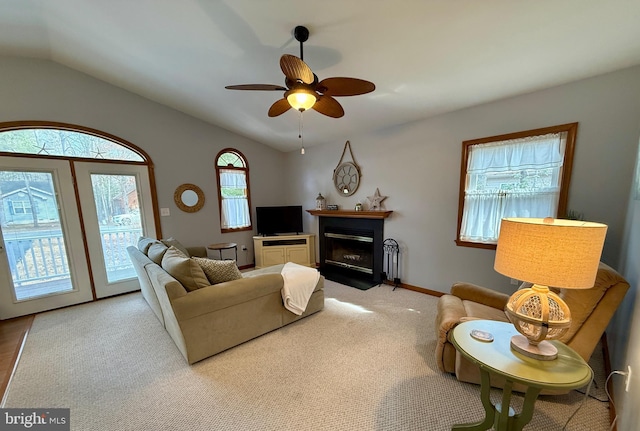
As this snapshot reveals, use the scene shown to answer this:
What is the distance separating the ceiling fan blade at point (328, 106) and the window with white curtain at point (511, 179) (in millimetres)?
1848

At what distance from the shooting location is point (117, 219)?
3568 millimetres

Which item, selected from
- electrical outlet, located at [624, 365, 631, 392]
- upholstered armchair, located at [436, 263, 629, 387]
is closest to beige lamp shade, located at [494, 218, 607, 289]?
upholstered armchair, located at [436, 263, 629, 387]

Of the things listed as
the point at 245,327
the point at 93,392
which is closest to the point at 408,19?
the point at 245,327

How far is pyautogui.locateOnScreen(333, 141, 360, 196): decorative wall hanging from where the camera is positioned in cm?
411

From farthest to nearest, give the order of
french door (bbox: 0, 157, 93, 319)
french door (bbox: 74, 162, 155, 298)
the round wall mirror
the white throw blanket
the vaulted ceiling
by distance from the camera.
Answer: the round wall mirror
french door (bbox: 74, 162, 155, 298)
french door (bbox: 0, 157, 93, 319)
the white throw blanket
the vaulted ceiling

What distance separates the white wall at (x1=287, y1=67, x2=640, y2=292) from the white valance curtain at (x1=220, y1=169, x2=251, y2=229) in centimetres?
140

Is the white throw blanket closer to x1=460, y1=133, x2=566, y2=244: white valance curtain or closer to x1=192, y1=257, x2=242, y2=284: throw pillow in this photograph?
x1=192, y1=257, x2=242, y2=284: throw pillow

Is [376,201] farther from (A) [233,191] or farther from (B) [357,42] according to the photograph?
Result: (A) [233,191]

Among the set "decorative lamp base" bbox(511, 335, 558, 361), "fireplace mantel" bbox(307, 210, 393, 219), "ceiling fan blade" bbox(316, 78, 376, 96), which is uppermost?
"ceiling fan blade" bbox(316, 78, 376, 96)

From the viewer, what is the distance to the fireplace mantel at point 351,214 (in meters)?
3.69

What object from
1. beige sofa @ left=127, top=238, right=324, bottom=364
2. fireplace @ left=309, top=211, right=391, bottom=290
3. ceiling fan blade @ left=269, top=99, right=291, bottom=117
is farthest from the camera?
fireplace @ left=309, top=211, right=391, bottom=290

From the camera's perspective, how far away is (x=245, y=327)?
230cm

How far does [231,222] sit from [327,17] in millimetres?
3842

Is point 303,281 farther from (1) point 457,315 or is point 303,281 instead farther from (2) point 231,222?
(2) point 231,222
